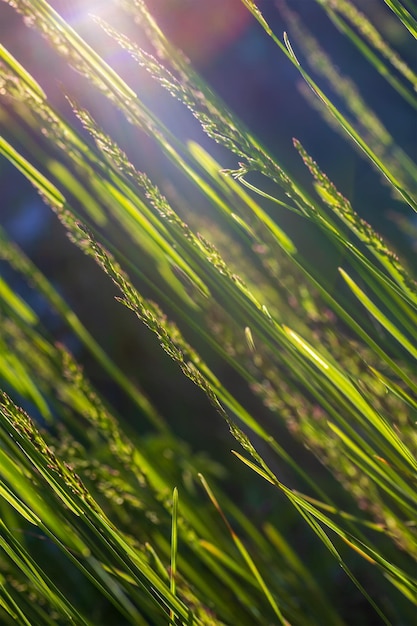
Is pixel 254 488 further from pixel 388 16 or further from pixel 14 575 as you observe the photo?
pixel 388 16

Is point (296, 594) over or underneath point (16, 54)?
underneath

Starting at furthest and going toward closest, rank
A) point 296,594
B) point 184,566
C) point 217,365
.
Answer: point 217,365 < point 296,594 < point 184,566

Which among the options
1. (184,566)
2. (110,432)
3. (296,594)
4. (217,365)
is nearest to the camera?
(110,432)

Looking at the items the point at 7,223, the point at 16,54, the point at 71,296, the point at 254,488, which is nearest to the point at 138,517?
the point at 254,488

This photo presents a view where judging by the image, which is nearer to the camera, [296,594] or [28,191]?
[296,594]

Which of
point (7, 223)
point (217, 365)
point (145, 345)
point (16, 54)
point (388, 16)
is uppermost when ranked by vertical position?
point (16, 54)

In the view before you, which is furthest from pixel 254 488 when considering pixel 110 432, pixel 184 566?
pixel 110 432
